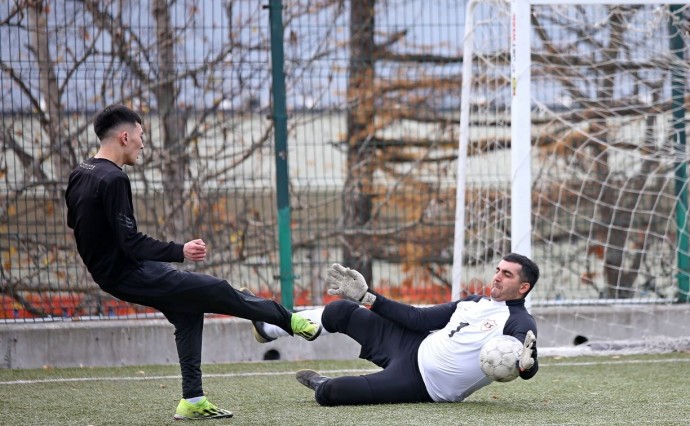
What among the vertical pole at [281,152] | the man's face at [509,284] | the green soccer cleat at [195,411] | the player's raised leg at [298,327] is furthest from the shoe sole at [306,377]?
the vertical pole at [281,152]

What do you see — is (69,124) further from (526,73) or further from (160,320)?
(526,73)

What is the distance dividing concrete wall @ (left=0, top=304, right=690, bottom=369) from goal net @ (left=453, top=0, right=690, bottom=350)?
0.07 meters

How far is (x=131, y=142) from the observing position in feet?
20.0

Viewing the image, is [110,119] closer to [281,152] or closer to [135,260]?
[135,260]

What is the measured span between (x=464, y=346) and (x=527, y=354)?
59 cm

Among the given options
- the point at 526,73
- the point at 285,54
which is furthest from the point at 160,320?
the point at 526,73

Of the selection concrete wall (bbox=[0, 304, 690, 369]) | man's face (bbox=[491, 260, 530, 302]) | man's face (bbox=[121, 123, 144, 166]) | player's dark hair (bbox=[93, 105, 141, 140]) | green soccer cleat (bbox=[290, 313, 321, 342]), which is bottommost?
concrete wall (bbox=[0, 304, 690, 369])

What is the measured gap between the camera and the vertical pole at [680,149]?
10.6m

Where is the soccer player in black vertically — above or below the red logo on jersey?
above

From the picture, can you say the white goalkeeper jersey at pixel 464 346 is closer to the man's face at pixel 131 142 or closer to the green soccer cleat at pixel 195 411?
the green soccer cleat at pixel 195 411

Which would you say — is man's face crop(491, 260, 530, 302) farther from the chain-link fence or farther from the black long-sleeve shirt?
the chain-link fence

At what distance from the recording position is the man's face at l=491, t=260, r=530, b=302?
6742 mm

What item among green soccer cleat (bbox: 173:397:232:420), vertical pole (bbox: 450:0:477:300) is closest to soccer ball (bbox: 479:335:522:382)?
green soccer cleat (bbox: 173:397:232:420)

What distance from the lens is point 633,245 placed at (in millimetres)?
11375
